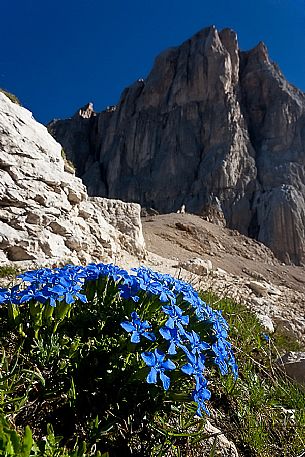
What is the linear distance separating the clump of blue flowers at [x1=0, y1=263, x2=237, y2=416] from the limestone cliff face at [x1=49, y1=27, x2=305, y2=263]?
42.6m

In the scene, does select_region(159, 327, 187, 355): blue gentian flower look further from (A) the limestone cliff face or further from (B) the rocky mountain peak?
(B) the rocky mountain peak

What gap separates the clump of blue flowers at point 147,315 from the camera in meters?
1.50

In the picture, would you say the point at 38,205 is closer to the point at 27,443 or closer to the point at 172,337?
the point at 172,337

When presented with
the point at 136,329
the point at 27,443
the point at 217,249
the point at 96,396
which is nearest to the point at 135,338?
the point at 136,329

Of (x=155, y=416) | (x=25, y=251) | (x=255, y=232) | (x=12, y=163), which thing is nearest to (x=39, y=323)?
(x=155, y=416)

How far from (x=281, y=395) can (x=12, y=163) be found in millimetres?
5511

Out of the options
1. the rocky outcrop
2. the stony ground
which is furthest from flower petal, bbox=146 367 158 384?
the stony ground

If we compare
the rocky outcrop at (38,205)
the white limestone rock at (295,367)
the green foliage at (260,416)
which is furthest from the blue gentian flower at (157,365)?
the rocky outcrop at (38,205)

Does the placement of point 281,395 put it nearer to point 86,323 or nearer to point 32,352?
point 86,323

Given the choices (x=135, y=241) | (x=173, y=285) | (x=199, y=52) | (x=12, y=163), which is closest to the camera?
(x=173, y=285)

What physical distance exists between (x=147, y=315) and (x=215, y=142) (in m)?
52.1

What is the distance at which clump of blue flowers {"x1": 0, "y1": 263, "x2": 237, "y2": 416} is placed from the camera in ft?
4.93

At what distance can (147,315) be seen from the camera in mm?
1880

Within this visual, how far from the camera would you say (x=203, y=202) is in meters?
48.4
